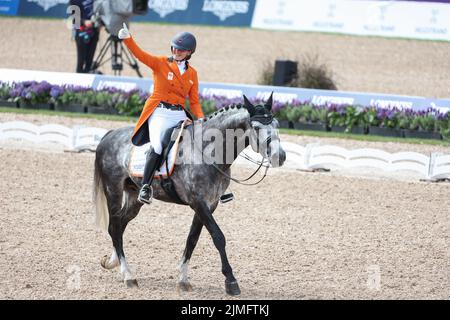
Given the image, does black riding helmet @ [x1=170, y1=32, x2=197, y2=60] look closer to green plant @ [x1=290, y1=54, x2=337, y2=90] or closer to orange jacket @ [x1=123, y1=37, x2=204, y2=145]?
orange jacket @ [x1=123, y1=37, x2=204, y2=145]

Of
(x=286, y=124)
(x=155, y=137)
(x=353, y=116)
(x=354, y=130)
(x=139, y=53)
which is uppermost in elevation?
(x=139, y=53)

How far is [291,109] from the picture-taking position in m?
16.5

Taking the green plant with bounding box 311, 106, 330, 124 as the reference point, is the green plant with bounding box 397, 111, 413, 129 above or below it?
above

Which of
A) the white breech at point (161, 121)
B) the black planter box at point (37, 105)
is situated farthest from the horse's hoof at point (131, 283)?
the black planter box at point (37, 105)

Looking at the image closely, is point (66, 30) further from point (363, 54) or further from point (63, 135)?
point (63, 135)

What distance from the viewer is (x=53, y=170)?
13.1m

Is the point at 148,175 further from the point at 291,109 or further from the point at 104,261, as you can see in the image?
the point at 291,109

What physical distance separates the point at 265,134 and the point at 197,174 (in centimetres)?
75

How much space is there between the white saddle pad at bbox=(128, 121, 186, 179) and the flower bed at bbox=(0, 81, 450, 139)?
8063 mm

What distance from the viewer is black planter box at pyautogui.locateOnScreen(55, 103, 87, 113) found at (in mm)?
17750

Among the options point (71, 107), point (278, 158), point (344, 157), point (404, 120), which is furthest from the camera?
point (71, 107)

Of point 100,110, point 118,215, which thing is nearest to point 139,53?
point 118,215

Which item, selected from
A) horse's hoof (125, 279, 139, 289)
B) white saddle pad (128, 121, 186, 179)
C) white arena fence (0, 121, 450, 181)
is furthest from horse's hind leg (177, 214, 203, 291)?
white arena fence (0, 121, 450, 181)

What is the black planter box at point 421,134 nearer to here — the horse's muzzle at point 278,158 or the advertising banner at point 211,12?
the horse's muzzle at point 278,158
